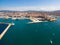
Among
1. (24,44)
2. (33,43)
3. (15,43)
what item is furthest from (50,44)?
(15,43)

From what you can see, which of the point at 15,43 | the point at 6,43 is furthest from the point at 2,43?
the point at 15,43

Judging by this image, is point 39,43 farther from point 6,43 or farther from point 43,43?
point 6,43

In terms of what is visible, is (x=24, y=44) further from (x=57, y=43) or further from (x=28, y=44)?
(x=57, y=43)

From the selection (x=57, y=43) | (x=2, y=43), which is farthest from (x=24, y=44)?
(x=57, y=43)

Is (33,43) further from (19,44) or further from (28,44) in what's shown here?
(19,44)

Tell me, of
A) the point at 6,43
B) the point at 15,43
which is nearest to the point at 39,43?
the point at 15,43

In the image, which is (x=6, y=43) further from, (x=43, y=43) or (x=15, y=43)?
(x=43, y=43)
